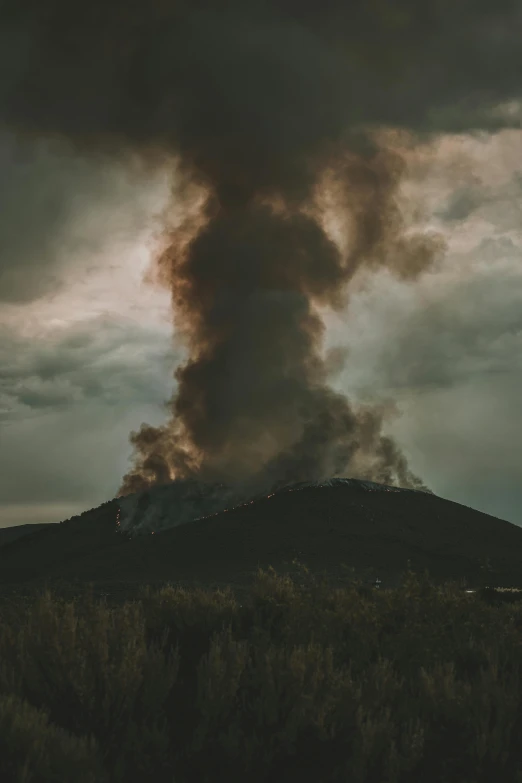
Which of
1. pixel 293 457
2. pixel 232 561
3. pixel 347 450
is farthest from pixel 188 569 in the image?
pixel 347 450

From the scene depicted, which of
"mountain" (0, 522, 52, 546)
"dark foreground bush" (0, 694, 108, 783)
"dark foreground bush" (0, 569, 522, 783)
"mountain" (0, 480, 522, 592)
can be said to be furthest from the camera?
"mountain" (0, 522, 52, 546)

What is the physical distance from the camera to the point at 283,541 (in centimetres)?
4972

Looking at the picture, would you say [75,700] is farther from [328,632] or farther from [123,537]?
[123,537]

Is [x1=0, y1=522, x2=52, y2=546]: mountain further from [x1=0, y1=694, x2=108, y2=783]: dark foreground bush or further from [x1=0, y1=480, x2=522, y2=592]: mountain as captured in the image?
[x1=0, y1=694, x2=108, y2=783]: dark foreground bush

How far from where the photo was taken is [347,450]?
7975 cm

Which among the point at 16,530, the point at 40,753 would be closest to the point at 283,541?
the point at 40,753

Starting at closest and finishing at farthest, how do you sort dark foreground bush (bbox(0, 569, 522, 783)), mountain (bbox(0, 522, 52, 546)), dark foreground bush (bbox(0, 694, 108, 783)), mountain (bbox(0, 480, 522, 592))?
1. dark foreground bush (bbox(0, 694, 108, 783))
2. dark foreground bush (bbox(0, 569, 522, 783))
3. mountain (bbox(0, 480, 522, 592))
4. mountain (bbox(0, 522, 52, 546))

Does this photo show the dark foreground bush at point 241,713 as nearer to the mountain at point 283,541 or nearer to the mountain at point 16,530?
the mountain at point 283,541

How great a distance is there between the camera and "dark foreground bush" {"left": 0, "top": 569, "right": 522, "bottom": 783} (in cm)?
750

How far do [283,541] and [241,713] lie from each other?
41705 mm

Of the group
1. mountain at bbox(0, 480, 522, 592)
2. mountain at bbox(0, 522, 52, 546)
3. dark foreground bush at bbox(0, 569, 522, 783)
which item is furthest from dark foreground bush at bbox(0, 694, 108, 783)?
mountain at bbox(0, 522, 52, 546)

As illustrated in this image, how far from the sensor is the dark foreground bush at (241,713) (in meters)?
7.50

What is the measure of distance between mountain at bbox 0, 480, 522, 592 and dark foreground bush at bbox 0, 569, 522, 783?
28056 mm

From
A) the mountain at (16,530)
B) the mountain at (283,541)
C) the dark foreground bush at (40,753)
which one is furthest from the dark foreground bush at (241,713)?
the mountain at (16,530)
